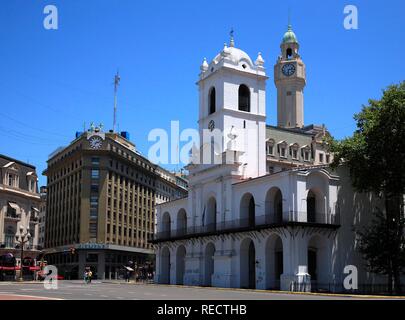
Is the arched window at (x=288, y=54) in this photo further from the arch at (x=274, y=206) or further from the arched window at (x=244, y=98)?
the arch at (x=274, y=206)

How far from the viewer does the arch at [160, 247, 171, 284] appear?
231 ft

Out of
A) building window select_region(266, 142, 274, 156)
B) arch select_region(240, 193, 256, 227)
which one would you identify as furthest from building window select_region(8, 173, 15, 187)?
arch select_region(240, 193, 256, 227)

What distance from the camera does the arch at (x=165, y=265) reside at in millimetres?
70500

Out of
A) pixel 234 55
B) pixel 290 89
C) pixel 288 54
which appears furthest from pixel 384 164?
pixel 288 54

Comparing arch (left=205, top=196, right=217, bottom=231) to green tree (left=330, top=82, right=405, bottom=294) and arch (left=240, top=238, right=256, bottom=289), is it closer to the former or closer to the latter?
arch (left=240, top=238, right=256, bottom=289)

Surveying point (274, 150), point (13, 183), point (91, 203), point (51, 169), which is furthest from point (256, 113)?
point (51, 169)

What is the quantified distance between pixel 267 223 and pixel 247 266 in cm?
611

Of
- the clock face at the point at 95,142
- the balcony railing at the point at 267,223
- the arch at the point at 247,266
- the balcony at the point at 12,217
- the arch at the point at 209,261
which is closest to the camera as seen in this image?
the balcony railing at the point at 267,223

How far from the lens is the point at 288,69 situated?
319ft

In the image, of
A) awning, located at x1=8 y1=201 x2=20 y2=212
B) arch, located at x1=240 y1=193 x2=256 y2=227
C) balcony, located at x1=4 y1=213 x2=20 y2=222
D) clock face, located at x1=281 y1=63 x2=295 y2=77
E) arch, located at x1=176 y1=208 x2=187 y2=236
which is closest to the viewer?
arch, located at x1=240 y1=193 x2=256 y2=227

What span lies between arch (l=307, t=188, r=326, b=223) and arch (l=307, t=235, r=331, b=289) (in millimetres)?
1692

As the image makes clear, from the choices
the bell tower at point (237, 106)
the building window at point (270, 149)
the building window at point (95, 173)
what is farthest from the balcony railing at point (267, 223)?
the building window at point (95, 173)

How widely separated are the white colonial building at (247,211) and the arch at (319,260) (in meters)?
0.09
